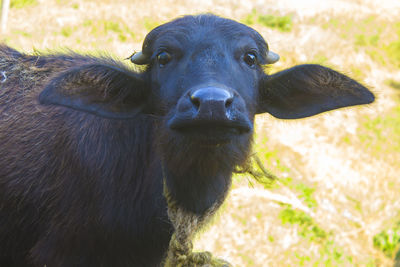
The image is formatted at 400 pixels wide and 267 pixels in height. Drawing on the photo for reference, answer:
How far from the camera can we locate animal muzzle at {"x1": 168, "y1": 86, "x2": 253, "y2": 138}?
3.00 meters

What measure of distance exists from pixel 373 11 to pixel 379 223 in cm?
959

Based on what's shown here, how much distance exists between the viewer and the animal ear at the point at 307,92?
12.7 feet

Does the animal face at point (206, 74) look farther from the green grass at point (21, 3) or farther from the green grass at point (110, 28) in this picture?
the green grass at point (21, 3)

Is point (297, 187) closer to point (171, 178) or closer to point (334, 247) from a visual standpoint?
point (334, 247)

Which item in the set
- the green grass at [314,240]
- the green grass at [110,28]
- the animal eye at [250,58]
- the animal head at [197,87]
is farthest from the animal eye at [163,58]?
the green grass at [110,28]

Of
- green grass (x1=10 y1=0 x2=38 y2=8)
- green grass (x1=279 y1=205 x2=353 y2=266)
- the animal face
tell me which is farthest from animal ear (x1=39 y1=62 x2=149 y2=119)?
green grass (x1=10 y1=0 x2=38 y2=8)

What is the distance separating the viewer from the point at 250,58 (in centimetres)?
390

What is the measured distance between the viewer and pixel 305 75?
13.0 feet

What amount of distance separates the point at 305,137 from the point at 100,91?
5.61 metres

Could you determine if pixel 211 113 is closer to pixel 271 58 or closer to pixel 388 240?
pixel 271 58

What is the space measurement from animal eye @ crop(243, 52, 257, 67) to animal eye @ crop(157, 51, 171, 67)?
565 mm

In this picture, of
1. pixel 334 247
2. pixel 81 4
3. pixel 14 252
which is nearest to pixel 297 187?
pixel 334 247

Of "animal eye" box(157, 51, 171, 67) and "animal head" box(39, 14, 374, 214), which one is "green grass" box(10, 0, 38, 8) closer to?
"animal head" box(39, 14, 374, 214)

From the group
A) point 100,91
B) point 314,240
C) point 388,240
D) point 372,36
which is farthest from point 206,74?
point 372,36
